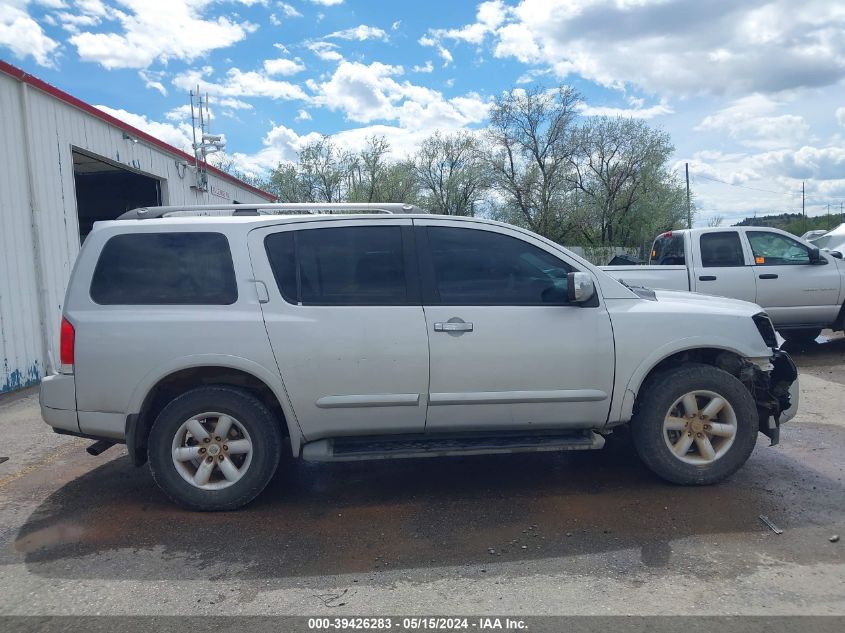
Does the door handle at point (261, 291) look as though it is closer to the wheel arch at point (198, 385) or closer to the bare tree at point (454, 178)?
the wheel arch at point (198, 385)

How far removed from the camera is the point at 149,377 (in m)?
4.19

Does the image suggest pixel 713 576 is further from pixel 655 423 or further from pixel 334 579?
pixel 334 579

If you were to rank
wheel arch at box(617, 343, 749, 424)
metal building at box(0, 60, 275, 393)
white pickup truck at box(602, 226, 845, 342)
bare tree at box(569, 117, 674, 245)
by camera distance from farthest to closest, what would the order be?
bare tree at box(569, 117, 674, 245) < white pickup truck at box(602, 226, 845, 342) < metal building at box(0, 60, 275, 393) < wheel arch at box(617, 343, 749, 424)

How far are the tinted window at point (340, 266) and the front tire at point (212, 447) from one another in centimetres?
82

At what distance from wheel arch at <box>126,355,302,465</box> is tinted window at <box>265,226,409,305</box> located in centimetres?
57

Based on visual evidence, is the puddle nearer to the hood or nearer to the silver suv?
the silver suv

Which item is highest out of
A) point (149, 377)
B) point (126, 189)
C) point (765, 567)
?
point (126, 189)

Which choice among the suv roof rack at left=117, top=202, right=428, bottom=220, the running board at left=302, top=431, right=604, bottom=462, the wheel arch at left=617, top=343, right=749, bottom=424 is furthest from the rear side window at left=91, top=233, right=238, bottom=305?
the wheel arch at left=617, top=343, right=749, bottom=424

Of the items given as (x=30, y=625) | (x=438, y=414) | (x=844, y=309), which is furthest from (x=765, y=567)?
(x=844, y=309)

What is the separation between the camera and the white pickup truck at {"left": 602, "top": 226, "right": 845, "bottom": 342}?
9.51 metres

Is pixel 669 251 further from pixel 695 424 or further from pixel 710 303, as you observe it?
pixel 695 424

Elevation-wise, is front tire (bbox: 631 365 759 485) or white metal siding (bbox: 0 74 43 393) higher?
white metal siding (bbox: 0 74 43 393)

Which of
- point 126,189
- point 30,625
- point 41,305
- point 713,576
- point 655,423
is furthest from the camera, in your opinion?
point 126,189

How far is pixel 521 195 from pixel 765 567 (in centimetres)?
3577
